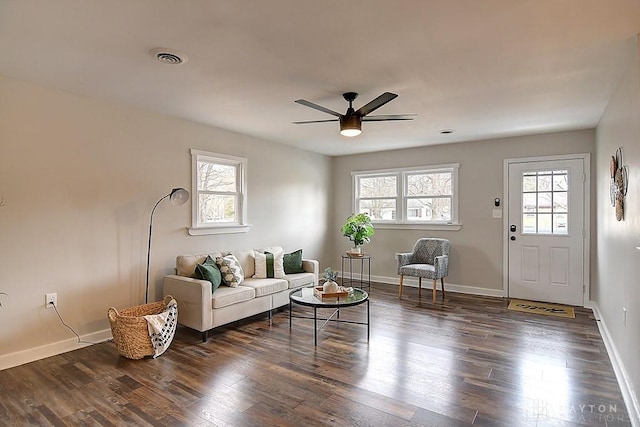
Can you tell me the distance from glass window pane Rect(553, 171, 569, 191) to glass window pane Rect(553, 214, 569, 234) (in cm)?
37

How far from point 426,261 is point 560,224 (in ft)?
6.19

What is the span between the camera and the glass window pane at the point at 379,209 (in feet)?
21.6

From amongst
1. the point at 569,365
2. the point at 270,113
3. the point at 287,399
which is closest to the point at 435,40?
the point at 270,113

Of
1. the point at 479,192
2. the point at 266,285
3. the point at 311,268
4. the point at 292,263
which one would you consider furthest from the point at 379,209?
the point at 266,285

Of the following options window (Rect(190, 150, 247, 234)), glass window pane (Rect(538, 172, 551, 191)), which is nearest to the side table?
window (Rect(190, 150, 247, 234))

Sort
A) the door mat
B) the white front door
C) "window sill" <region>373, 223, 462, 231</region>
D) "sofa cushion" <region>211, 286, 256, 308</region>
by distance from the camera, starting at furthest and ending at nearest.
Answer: "window sill" <region>373, 223, 462, 231</region> < the white front door < the door mat < "sofa cushion" <region>211, 286, 256, 308</region>

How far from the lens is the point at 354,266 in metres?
6.89

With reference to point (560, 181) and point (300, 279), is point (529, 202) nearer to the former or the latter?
point (560, 181)

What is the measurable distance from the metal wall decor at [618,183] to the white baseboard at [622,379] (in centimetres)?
115

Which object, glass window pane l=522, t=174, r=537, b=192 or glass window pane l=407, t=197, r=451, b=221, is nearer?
glass window pane l=522, t=174, r=537, b=192

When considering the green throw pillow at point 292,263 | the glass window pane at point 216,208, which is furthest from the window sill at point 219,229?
the green throw pillow at point 292,263

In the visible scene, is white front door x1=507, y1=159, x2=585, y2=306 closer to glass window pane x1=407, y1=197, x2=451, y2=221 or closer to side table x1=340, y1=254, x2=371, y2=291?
glass window pane x1=407, y1=197, x2=451, y2=221

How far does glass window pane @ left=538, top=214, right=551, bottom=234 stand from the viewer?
5.15m

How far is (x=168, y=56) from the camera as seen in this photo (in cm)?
264
